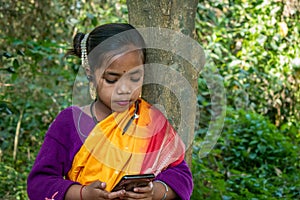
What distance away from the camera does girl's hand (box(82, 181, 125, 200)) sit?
2.36m

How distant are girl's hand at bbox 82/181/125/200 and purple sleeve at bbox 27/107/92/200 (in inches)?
4.4

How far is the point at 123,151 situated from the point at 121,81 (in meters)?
0.29

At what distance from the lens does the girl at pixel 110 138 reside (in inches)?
98.7

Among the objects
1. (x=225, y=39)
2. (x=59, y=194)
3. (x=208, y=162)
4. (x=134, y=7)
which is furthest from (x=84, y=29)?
(x=59, y=194)

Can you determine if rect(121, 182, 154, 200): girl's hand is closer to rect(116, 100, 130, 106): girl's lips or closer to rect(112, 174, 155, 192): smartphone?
rect(112, 174, 155, 192): smartphone

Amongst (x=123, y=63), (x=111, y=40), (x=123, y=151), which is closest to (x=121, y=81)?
(x=123, y=63)

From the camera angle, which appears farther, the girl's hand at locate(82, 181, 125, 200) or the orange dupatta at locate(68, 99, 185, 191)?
the orange dupatta at locate(68, 99, 185, 191)


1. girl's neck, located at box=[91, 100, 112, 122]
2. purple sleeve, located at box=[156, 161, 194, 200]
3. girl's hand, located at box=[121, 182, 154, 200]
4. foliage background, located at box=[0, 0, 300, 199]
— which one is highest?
girl's neck, located at box=[91, 100, 112, 122]

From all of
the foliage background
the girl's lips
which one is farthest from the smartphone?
the foliage background

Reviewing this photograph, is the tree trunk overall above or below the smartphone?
above

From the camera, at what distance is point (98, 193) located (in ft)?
7.82

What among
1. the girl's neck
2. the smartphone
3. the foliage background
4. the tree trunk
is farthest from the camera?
the foliage background

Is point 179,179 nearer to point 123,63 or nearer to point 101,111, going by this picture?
point 101,111

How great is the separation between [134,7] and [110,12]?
4174 mm
